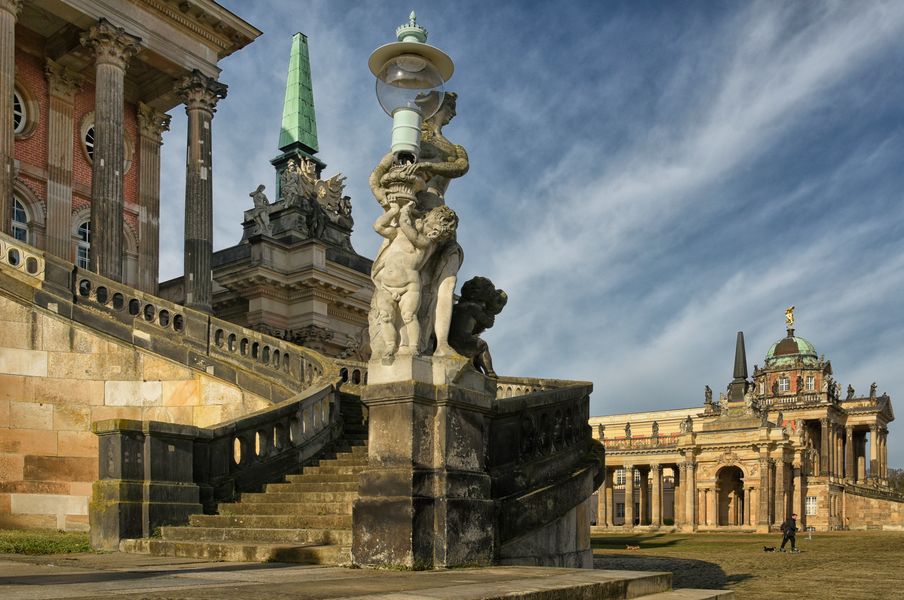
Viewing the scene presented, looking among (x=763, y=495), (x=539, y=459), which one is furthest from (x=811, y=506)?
(x=539, y=459)

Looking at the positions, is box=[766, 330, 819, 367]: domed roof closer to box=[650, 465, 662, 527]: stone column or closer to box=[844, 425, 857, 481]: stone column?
box=[844, 425, 857, 481]: stone column

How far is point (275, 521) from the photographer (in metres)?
10.1

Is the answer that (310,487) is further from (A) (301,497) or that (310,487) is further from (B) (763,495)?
(B) (763,495)

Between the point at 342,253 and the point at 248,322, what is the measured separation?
463 cm

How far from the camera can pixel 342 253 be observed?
35.6 m

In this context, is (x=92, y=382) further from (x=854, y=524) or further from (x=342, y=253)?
(x=854, y=524)

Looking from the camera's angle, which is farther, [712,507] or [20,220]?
[712,507]

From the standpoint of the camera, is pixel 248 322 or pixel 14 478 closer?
pixel 14 478

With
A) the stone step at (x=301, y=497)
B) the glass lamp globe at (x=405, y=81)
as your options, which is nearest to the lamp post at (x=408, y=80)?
the glass lamp globe at (x=405, y=81)

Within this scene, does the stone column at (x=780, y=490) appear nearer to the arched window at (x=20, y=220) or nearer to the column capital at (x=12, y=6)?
the arched window at (x=20, y=220)

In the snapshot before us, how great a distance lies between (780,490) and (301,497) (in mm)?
57227

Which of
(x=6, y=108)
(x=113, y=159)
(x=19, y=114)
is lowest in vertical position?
(x=113, y=159)

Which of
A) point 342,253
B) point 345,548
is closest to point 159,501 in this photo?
point 345,548

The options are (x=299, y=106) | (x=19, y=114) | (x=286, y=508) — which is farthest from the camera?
(x=299, y=106)
